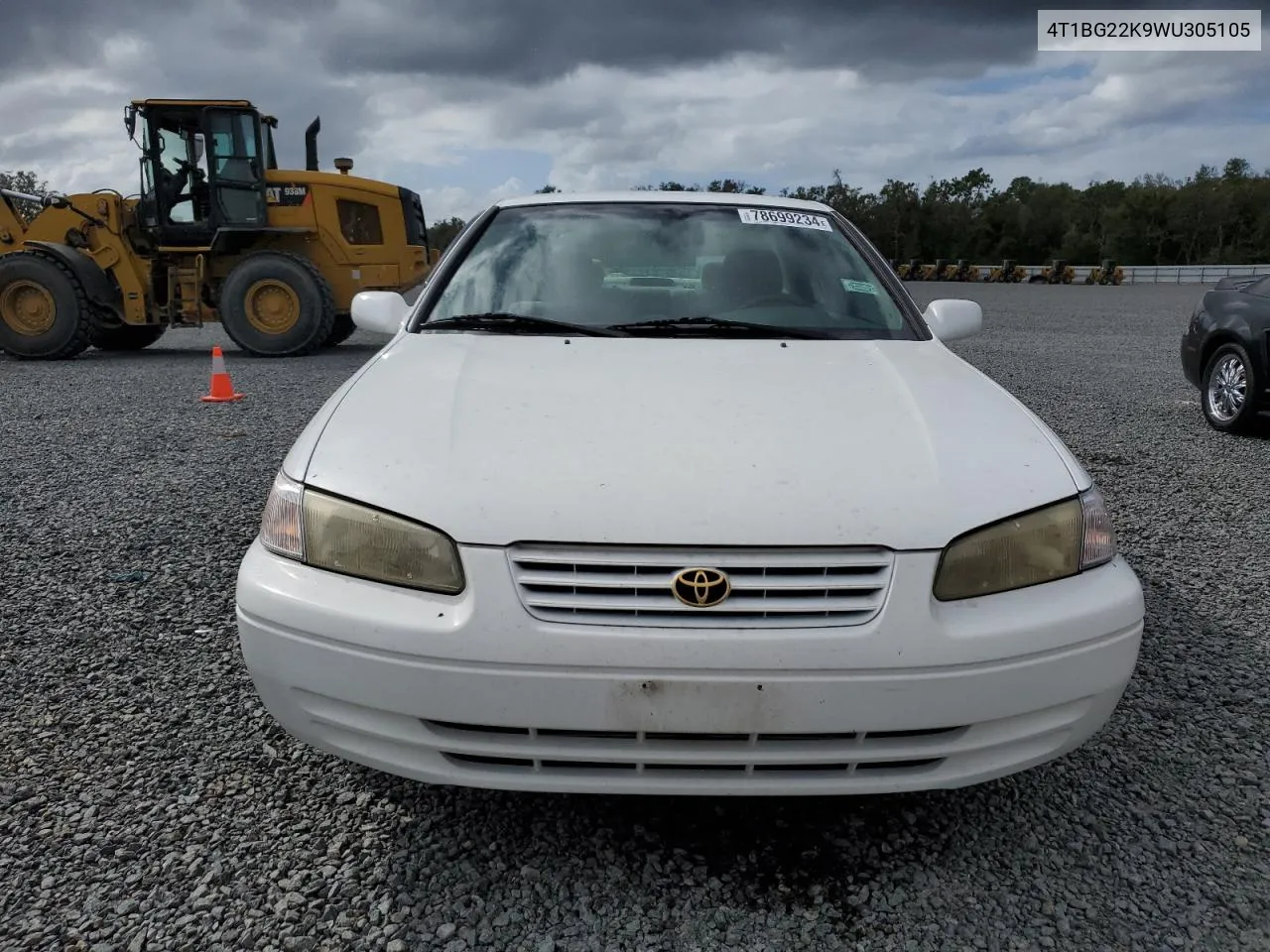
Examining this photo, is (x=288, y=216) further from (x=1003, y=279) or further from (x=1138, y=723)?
(x=1003, y=279)

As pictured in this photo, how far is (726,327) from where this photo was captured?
9.33 feet

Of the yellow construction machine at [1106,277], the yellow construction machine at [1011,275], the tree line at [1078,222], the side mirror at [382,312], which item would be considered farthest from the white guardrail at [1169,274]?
the side mirror at [382,312]

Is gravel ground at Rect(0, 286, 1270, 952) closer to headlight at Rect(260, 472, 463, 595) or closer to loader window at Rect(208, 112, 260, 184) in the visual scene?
headlight at Rect(260, 472, 463, 595)

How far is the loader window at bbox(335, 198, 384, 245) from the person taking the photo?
1185cm

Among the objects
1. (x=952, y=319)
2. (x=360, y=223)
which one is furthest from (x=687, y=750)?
(x=360, y=223)

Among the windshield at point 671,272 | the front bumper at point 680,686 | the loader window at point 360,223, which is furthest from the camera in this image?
the loader window at point 360,223

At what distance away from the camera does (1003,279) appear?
4722cm

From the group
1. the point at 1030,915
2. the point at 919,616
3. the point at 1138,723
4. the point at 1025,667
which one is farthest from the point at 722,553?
the point at 1138,723

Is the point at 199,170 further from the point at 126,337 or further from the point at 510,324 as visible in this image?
the point at 510,324

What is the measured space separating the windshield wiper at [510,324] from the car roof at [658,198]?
759 millimetres

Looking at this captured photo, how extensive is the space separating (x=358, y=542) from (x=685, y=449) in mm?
650

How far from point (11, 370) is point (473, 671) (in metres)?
10.8

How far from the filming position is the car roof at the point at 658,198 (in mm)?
3461

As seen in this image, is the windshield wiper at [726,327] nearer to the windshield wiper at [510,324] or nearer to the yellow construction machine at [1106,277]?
the windshield wiper at [510,324]
